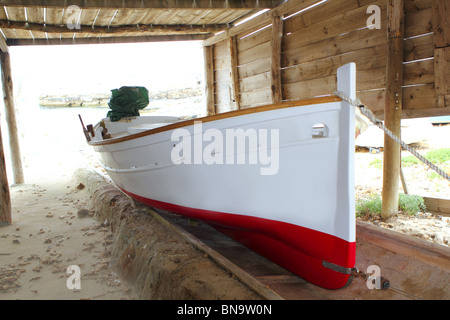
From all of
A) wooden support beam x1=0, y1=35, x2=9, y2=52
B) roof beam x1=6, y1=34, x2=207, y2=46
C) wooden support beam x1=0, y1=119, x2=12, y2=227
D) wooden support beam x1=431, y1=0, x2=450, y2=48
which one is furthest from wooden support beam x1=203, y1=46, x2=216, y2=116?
wooden support beam x1=431, y1=0, x2=450, y2=48

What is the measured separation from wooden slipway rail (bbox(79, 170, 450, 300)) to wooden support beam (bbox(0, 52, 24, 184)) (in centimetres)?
→ 594

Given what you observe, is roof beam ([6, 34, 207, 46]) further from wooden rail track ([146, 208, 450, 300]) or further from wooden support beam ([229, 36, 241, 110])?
wooden rail track ([146, 208, 450, 300])

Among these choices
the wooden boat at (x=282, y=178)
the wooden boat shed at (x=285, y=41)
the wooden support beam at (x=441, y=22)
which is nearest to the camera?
the wooden boat at (x=282, y=178)

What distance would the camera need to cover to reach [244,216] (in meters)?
2.71

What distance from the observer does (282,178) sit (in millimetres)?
2439

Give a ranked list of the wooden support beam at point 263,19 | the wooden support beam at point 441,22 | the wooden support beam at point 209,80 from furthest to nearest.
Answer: the wooden support beam at point 209,80
the wooden support beam at point 263,19
the wooden support beam at point 441,22

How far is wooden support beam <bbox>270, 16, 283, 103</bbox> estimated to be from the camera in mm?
5375

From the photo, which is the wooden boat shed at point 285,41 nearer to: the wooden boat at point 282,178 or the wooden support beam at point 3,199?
the wooden support beam at point 3,199

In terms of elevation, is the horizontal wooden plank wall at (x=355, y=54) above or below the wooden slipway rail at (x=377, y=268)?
above

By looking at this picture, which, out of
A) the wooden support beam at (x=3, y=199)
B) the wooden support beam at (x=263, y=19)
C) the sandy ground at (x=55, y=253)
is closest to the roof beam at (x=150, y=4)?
the wooden support beam at (x=263, y=19)

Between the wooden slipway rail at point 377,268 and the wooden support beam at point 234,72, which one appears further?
the wooden support beam at point 234,72

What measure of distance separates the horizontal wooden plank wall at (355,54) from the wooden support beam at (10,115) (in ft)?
16.4

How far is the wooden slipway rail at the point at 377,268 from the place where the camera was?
237 centimetres

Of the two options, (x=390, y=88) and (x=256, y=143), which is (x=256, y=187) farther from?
(x=390, y=88)
